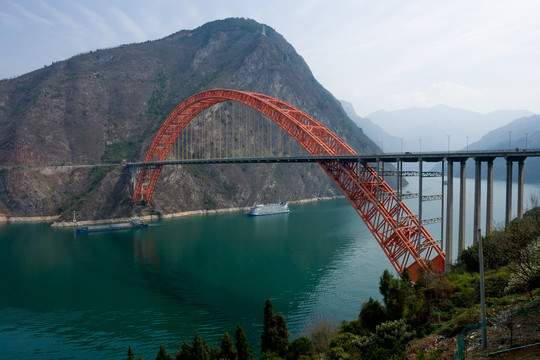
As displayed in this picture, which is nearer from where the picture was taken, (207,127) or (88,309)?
(88,309)

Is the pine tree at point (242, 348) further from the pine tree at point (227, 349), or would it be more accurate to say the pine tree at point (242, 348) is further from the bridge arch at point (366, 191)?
the bridge arch at point (366, 191)

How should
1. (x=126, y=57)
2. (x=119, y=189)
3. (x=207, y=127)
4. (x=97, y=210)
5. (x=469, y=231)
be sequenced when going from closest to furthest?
(x=469, y=231), (x=97, y=210), (x=119, y=189), (x=207, y=127), (x=126, y=57)

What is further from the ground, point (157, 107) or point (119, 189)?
point (157, 107)

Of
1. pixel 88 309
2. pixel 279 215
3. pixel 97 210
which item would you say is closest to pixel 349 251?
pixel 88 309

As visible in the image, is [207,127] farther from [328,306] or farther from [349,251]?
[328,306]

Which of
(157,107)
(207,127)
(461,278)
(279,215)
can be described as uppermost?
(157,107)

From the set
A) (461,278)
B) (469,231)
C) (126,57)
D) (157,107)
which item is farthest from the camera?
(126,57)

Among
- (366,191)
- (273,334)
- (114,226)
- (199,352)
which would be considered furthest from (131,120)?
(199,352)
